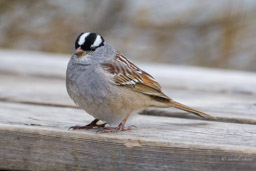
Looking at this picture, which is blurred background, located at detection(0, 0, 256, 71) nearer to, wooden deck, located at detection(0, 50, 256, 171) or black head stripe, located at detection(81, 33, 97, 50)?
wooden deck, located at detection(0, 50, 256, 171)

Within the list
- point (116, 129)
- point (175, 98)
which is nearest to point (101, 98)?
point (116, 129)

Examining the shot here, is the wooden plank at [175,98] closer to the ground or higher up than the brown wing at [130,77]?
closer to the ground

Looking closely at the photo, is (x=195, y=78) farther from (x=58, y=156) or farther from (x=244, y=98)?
(x=58, y=156)

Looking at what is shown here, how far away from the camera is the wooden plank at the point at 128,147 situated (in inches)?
74.0

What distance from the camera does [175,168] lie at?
1.92 metres

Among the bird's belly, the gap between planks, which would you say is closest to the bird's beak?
the bird's belly

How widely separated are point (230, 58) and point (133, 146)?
4936 millimetres

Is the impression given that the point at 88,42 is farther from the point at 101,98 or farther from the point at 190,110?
the point at 190,110

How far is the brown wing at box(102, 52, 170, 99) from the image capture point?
8.56 feet

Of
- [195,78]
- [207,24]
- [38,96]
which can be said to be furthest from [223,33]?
[38,96]

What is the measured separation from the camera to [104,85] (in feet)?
8.30

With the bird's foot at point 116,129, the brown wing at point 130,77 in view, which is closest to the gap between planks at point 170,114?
the brown wing at point 130,77

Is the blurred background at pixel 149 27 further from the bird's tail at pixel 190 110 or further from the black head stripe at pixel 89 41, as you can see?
the black head stripe at pixel 89 41

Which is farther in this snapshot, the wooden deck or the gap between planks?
the gap between planks
